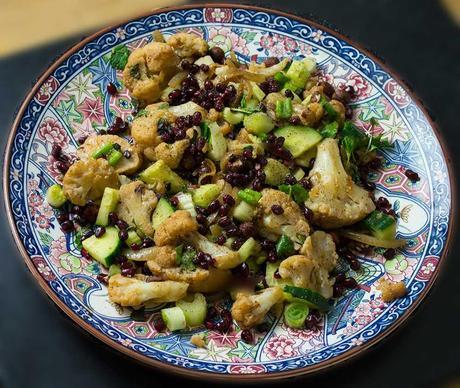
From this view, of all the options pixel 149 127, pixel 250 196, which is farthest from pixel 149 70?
pixel 250 196

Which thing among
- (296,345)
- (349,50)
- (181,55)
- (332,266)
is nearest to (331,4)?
(349,50)

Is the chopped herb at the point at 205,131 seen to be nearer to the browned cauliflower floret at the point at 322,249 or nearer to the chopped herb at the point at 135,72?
the chopped herb at the point at 135,72

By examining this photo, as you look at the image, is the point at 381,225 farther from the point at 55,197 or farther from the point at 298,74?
the point at 55,197

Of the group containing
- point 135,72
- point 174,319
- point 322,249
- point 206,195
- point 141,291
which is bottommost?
point 174,319

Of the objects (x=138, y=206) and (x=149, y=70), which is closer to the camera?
(x=138, y=206)

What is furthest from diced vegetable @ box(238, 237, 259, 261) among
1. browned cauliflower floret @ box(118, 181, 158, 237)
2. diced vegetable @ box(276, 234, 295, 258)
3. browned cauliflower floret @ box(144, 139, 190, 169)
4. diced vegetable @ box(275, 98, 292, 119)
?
diced vegetable @ box(275, 98, 292, 119)

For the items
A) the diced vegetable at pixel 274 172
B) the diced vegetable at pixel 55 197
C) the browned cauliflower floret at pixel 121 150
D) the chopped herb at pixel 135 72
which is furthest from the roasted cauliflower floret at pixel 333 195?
the diced vegetable at pixel 55 197

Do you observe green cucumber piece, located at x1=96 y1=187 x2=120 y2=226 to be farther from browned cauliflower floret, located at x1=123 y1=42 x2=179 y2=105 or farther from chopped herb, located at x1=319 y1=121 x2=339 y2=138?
chopped herb, located at x1=319 y1=121 x2=339 y2=138

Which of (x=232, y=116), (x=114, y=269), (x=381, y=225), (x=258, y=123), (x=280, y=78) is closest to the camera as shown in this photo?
(x=114, y=269)
